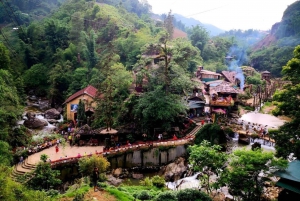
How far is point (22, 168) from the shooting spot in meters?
23.8

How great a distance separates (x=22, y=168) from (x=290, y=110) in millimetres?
21859

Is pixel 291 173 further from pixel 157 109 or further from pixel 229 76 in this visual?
pixel 229 76

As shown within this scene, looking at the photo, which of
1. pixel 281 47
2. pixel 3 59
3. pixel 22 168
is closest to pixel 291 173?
pixel 22 168

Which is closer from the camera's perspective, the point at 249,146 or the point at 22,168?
the point at 22,168

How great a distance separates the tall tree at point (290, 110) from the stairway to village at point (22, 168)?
65.0 ft

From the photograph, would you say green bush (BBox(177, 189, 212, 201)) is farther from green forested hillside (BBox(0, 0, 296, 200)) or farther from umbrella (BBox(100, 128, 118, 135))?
umbrella (BBox(100, 128, 118, 135))

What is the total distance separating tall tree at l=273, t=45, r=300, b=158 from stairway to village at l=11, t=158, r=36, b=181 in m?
19.8

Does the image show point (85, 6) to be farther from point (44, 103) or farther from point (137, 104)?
point (137, 104)

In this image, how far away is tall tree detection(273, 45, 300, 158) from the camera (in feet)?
56.7

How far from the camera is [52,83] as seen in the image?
152 feet

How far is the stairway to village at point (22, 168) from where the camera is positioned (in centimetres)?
2308

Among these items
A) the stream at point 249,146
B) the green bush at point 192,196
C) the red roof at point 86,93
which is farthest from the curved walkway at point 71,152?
the red roof at point 86,93

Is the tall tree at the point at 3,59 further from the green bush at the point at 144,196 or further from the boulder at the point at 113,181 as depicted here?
the green bush at the point at 144,196

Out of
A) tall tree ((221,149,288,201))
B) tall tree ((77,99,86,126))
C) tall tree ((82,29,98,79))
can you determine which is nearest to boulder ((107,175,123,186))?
tall tree ((221,149,288,201))
